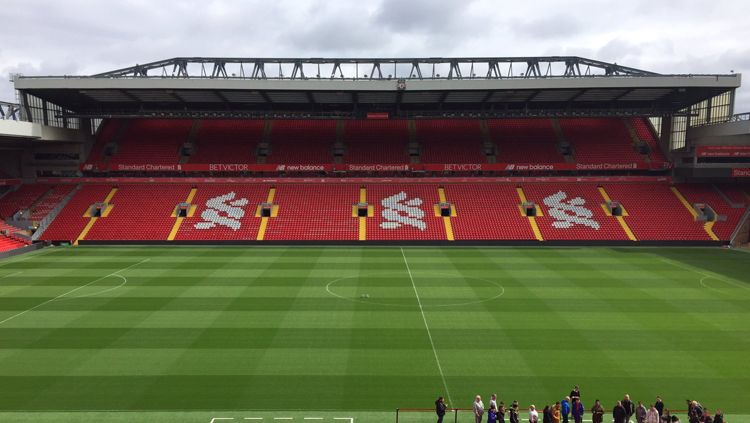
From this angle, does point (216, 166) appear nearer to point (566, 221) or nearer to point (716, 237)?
point (566, 221)

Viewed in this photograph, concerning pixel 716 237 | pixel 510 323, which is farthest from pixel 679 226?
pixel 510 323

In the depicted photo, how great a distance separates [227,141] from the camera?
176ft

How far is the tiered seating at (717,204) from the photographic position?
43.0 metres

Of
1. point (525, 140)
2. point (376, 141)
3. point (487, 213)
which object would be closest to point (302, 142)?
point (376, 141)

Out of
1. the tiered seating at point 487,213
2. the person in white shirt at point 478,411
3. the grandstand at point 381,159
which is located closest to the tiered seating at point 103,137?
the grandstand at point 381,159

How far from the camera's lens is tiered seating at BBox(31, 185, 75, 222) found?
145 ft

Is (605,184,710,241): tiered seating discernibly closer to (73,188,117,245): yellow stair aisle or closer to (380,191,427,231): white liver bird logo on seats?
(380,191,427,231): white liver bird logo on seats

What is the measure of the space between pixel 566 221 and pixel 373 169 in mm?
20153

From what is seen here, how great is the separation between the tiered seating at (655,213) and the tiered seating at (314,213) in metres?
26.8

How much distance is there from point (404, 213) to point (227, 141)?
23019 mm

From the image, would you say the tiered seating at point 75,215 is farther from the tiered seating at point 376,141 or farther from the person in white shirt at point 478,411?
the person in white shirt at point 478,411

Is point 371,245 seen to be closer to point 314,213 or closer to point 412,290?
point 314,213

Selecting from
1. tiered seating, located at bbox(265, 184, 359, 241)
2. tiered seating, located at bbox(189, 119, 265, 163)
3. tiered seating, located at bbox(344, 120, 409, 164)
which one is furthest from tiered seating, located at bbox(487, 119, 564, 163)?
tiered seating, located at bbox(189, 119, 265, 163)

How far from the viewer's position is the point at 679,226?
43.5m
